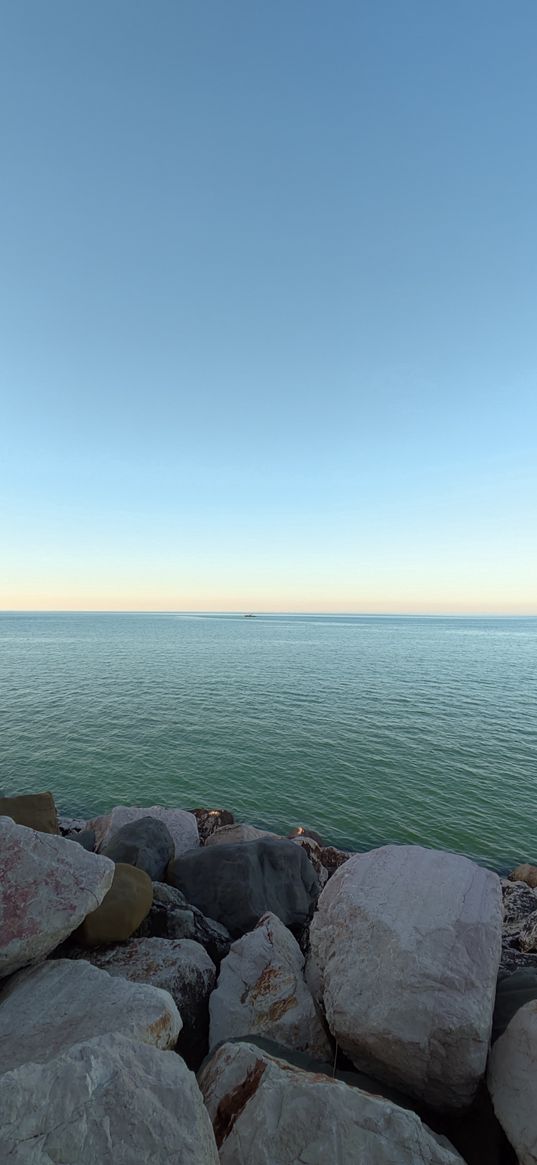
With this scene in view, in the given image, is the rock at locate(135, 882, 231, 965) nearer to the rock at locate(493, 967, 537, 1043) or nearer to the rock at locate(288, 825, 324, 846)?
the rock at locate(493, 967, 537, 1043)

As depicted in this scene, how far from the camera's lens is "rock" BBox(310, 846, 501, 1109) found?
5551mm

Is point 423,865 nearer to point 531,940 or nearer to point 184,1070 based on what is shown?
point 184,1070

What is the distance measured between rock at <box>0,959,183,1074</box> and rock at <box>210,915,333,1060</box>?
2.03 meters

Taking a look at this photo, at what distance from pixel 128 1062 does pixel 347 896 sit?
14.3 feet

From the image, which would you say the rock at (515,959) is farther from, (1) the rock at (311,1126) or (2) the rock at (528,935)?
(1) the rock at (311,1126)

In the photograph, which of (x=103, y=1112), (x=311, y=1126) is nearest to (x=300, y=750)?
(x=311, y=1126)

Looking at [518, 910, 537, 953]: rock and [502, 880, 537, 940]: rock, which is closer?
[518, 910, 537, 953]: rock

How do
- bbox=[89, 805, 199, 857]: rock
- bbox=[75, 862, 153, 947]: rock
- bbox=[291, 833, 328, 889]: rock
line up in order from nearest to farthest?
bbox=[75, 862, 153, 947]: rock, bbox=[291, 833, 328, 889]: rock, bbox=[89, 805, 199, 857]: rock

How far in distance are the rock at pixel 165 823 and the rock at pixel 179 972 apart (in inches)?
341

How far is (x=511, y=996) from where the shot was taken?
22.0 ft

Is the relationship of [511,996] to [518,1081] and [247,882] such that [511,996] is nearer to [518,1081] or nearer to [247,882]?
[518,1081]

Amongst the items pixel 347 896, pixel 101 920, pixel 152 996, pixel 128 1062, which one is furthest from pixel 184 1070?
pixel 101 920

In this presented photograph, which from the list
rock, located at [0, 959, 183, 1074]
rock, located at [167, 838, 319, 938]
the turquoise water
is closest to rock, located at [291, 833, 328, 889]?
rock, located at [167, 838, 319, 938]

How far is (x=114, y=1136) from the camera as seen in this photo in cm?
331
